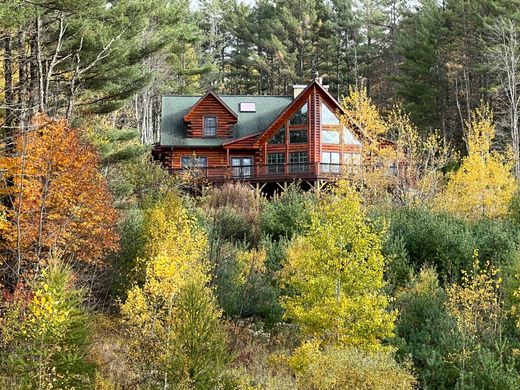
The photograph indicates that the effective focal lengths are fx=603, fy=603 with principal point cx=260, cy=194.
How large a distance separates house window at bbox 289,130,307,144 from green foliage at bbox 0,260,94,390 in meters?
25.3

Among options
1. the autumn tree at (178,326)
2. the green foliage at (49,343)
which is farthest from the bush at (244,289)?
the green foliage at (49,343)

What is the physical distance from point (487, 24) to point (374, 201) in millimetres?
17530

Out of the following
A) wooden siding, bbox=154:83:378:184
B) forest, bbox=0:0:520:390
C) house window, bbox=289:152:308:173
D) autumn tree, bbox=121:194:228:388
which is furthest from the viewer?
wooden siding, bbox=154:83:378:184

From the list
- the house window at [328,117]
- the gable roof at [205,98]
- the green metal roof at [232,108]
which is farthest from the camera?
the green metal roof at [232,108]

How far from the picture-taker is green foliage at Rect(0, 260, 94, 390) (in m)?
9.78

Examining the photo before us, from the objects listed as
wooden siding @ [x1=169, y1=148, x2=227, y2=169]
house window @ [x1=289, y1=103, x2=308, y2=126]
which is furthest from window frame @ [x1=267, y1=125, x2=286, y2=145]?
wooden siding @ [x1=169, y1=148, x2=227, y2=169]

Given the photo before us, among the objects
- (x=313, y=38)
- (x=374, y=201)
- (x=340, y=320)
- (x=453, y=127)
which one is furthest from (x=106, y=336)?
(x=313, y=38)

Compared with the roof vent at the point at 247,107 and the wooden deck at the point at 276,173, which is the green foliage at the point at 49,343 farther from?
the roof vent at the point at 247,107

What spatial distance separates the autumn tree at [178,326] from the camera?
10.1 meters

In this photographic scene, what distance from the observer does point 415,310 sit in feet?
52.7

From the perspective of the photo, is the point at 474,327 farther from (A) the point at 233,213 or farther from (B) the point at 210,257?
(A) the point at 233,213

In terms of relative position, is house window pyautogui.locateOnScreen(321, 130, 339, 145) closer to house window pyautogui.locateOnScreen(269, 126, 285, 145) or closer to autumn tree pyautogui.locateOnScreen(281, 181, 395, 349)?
house window pyautogui.locateOnScreen(269, 126, 285, 145)

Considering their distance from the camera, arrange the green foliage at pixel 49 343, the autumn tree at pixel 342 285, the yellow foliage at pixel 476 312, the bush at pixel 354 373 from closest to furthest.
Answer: the bush at pixel 354 373, the green foliage at pixel 49 343, the autumn tree at pixel 342 285, the yellow foliage at pixel 476 312

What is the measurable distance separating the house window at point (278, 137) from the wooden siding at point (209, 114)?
3.01 metres
